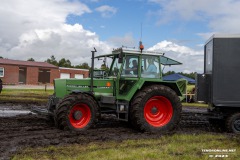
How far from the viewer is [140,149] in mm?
7273

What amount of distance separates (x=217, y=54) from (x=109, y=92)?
11.0 ft

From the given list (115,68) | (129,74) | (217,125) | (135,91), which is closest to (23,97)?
(115,68)

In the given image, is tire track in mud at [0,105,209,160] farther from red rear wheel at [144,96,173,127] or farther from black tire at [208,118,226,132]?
red rear wheel at [144,96,173,127]

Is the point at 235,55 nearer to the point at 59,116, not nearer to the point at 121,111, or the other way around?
the point at 121,111

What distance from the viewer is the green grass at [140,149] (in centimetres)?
654

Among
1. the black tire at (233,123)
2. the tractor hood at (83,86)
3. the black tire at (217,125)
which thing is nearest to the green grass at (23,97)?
the tractor hood at (83,86)

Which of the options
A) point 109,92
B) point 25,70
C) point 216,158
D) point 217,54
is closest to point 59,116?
point 109,92

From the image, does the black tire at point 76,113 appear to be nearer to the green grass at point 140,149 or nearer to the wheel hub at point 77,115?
the wheel hub at point 77,115

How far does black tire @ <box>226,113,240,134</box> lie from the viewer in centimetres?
1002

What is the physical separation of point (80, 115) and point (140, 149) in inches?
98.1

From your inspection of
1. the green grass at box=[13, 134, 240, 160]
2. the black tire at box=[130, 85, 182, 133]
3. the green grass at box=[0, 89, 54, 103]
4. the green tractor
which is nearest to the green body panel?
the green tractor

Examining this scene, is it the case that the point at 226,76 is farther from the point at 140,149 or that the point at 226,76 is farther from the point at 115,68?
the point at 140,149

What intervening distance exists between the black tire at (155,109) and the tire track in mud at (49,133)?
0.32m

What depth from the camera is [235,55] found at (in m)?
9.89
